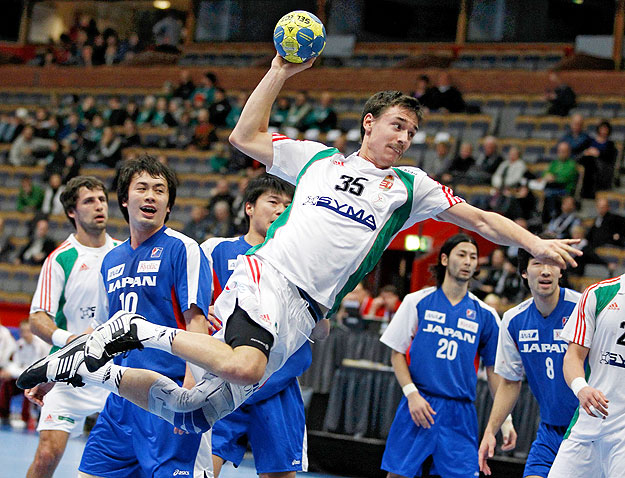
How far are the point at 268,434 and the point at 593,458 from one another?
6.43 ft

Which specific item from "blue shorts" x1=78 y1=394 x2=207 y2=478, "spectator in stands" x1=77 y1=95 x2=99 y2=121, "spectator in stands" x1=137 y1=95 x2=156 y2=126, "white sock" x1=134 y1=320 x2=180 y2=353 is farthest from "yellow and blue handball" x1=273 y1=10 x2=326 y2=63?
"spectator in stands" x1=77 y1=95 x2=99 y2=121

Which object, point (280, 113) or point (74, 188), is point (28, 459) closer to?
point (74, 188)

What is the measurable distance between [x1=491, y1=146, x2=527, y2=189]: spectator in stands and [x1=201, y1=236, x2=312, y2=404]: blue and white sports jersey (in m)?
9.49

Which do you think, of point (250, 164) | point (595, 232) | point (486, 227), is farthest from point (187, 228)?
point (486, 227)

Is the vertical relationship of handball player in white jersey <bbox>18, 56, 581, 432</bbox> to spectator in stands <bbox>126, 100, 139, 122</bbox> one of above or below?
below

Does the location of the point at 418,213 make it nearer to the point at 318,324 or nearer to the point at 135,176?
the point at 318,324

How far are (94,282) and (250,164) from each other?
1136 cm

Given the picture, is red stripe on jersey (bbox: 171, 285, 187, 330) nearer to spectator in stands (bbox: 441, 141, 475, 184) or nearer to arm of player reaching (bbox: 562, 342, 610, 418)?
arm of player reaching (bbox: 562, 342, 610, 418)

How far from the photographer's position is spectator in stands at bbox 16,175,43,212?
19.6m

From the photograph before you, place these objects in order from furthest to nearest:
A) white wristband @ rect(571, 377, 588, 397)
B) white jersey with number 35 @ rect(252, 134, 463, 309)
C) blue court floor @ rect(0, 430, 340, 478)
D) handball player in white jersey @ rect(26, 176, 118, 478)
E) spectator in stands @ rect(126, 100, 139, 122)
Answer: spectator in stands @ rect(126, 100, 139, 122)
blue court floor @ rect(0, 430, 340, 478)
handball player in white jersey @ rect(26, 176, 118, 478)
white wristband @ rect(571, 377, 588, 397)
white jersey with number 35 @ rect(252, 134, 463, 309)

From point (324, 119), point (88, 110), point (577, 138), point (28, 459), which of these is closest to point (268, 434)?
point (28, 459)

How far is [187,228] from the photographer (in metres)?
16.2

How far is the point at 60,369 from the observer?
4.45 metres

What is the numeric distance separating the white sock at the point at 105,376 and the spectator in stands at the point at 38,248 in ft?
44.5
